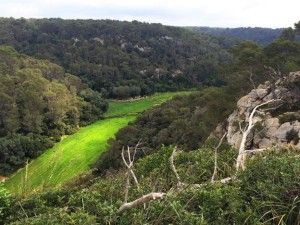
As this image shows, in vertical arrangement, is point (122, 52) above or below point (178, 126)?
above

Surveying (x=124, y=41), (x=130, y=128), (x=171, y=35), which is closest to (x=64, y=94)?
(x=130, y=128)

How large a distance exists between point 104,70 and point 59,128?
3817cm

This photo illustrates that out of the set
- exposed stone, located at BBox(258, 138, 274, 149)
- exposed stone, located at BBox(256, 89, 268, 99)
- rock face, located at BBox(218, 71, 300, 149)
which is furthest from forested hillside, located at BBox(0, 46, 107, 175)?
exposed stone, located at BBox(258, 138, 274, 149)

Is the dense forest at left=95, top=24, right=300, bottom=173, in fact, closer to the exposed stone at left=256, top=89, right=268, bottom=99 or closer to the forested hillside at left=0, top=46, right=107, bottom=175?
the exposed stone at left=256, top=89, right=268, bottom=99

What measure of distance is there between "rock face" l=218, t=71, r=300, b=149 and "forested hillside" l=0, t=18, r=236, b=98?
50848 millimetres

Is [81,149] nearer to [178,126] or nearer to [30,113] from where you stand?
[30,113]

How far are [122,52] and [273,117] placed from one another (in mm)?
81451

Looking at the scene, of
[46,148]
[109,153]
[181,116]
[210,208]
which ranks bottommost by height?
[46,148]

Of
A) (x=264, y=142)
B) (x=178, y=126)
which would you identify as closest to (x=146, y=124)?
(x=178, y=126)

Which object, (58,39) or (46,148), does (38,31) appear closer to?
(58,39)

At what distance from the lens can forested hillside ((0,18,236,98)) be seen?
286 ft

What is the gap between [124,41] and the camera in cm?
11388

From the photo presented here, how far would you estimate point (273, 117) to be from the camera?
78.9 feet

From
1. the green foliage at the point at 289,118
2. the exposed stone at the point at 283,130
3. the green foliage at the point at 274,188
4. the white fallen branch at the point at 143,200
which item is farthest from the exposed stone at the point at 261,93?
the white fallen branch at the point at 143,200
